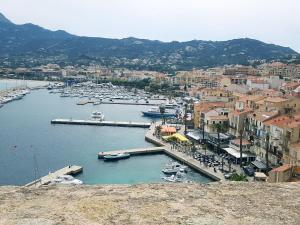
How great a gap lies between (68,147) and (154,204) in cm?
2788

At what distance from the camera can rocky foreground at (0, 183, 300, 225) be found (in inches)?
99.3

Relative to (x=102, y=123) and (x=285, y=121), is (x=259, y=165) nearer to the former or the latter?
(x=285, y=121)

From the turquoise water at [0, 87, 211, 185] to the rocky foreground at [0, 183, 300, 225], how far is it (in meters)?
18.1

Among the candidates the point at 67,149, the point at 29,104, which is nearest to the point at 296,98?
the point at 67,149

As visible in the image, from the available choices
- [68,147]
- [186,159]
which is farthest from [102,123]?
[186,159]

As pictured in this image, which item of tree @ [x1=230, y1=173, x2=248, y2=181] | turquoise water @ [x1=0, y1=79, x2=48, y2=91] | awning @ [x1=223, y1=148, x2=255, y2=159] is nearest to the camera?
tree @ [x1=230, y1=173, x2=248, y2=181]

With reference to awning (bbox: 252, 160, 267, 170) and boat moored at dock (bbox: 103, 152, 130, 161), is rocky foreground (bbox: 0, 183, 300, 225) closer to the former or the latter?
awning (bbox: 252, 160, 267, 170)

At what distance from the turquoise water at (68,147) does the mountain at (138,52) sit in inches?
2572

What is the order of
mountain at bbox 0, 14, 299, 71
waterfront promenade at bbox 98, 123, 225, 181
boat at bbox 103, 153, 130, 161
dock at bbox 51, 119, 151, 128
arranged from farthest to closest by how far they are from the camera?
mountain at bbox 0, 14, 299, 71 < dock at bbox 51, 119, 151, 128 < boat at bbox 103, 153, 130, 161 < waterfront promenade at bbox 98, 123, 225, 181

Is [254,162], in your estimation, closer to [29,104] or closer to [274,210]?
[274,210]

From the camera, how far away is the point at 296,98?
28141 millimetres

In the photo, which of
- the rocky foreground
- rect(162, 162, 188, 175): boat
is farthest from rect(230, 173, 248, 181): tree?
the rocky foreground

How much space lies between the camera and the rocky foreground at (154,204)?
8.27 feet

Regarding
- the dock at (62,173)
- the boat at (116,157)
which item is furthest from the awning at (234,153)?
the dock at (62,173)
